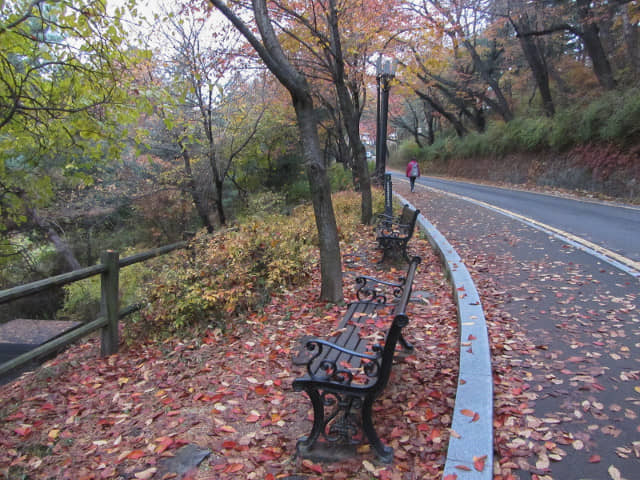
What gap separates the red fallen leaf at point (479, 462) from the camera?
2570mm

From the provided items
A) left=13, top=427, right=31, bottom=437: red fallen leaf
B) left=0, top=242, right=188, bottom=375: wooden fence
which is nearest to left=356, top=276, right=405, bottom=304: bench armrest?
left=0, top=242, right=188, bottom=375: wooden fence

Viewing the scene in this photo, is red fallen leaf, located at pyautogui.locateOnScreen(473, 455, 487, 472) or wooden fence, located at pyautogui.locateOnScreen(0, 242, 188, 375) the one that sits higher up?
wooden fence, located at pyautogui.locateOnScreen(0, 242, 188, 375)

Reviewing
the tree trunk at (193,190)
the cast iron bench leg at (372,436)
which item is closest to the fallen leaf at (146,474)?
the cast iron bench leg at (372,436)

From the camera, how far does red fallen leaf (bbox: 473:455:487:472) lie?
2.57 m

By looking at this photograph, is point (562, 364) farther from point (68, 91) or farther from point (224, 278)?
point (68, 91)

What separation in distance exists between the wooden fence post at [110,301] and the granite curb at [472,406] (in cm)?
416

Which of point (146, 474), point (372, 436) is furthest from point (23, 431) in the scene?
point (372, 436)

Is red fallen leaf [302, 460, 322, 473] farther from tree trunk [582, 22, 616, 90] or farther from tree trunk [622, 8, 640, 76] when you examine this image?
tree trunk [622, 8, 640, 76]

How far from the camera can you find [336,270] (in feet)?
19.1

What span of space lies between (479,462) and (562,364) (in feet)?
5.77

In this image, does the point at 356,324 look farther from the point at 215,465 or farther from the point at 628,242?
the point at 628,242

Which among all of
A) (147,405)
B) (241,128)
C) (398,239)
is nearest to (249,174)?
(241,128)

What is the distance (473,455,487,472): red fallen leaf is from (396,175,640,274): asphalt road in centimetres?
537

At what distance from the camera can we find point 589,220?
10.7 meters
